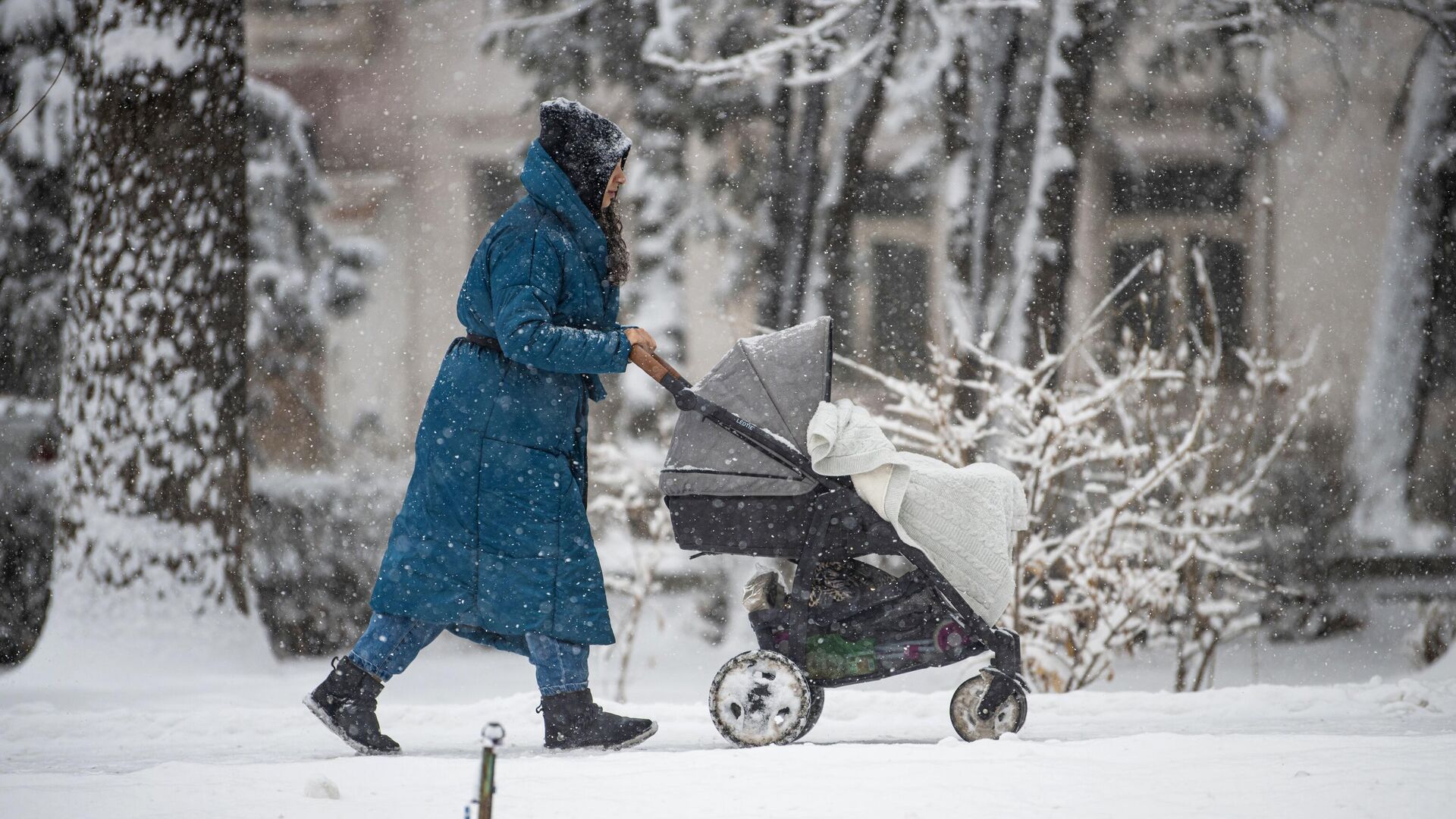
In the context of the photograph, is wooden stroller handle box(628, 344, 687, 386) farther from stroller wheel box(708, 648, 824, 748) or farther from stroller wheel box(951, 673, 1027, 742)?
stroller wheel box(951, 673, 1027, 742)

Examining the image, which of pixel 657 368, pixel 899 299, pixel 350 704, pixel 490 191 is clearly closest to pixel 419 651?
pixel 350 704

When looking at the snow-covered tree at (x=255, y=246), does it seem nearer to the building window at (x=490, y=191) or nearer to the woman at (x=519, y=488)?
the building window at (x=490, y=191)

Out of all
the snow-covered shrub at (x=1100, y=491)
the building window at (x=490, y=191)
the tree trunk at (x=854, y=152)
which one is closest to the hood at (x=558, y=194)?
the snow-covered shrub at (x=1100, y=491)

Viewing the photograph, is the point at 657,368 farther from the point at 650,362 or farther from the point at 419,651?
the point at 419,651

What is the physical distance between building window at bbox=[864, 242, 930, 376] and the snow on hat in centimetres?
767

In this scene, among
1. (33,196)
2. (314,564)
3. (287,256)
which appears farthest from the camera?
(287,256)

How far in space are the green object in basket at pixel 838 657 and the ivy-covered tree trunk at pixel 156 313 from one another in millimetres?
4104

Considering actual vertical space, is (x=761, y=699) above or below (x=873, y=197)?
below

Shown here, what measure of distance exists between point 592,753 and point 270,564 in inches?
234

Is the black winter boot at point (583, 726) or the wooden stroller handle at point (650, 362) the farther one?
the black winter boot at point (583, 726)

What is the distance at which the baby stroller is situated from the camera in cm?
394

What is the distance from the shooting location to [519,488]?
13.3ft

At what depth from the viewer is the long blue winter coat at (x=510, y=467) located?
403cm

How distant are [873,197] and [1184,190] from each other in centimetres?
368
